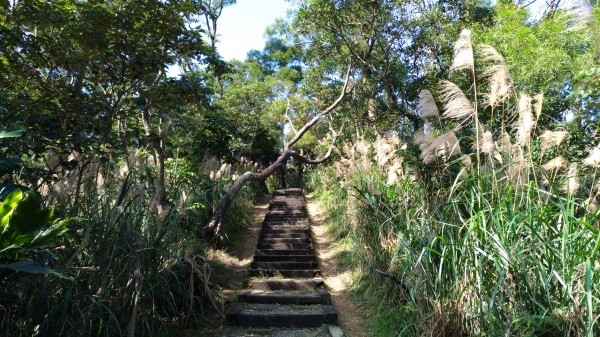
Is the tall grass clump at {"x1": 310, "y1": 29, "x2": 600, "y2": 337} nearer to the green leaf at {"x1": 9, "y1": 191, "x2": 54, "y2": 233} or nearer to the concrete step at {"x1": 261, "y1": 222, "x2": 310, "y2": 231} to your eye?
the green leaf at {"x1": 9, "y1": 191, "x2": 54, "y2": 233}

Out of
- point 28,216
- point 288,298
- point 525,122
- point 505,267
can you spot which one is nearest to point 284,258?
point 288,298

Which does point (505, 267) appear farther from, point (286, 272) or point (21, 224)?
point (286, 272)

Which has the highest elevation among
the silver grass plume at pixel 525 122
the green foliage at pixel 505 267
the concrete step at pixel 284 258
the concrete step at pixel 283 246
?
the silver grass plume at pixel 525 122

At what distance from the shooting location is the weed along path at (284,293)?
5.38 metres

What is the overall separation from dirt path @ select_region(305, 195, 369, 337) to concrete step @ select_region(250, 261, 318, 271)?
0.38m

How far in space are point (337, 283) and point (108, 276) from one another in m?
4.59

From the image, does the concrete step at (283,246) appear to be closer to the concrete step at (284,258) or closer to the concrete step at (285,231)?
the concrete step at (284,258)

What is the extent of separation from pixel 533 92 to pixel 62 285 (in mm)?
7265

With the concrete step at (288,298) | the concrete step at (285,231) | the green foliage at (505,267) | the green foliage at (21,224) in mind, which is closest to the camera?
the green foliage at (21,224)

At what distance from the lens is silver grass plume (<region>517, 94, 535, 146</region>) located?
3582 millimetres

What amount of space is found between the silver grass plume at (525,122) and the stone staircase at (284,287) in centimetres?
325

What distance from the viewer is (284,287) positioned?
6.86 m

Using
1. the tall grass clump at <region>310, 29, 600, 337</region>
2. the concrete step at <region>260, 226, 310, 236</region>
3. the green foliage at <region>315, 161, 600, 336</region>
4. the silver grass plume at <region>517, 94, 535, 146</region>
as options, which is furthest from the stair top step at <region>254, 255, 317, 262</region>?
the silver grass plume at <region>517, 94, 535, 146</region>

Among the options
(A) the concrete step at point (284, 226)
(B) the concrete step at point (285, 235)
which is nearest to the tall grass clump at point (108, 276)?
(B) the concrete step at point (285, 235)
